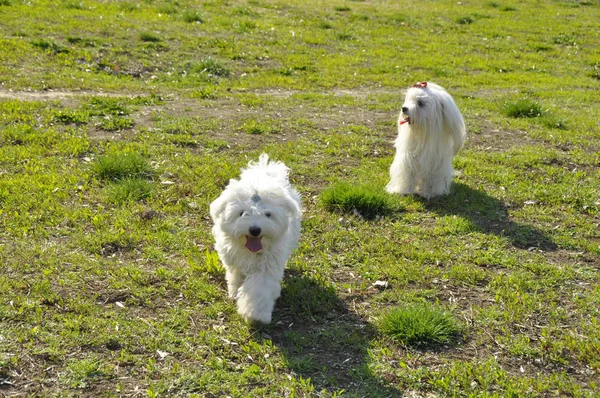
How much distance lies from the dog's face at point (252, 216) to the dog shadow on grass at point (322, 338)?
652 mm

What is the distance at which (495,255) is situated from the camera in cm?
649

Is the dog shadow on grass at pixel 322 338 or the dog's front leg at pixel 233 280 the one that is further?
the dog's front leg at pixel 233 280

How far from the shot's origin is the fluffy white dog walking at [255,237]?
4969 millimetres

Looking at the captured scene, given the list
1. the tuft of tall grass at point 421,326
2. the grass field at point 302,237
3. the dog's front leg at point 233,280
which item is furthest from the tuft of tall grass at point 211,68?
the tuft of tall grass at point 421,326

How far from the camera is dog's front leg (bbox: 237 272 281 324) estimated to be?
500 centimetres

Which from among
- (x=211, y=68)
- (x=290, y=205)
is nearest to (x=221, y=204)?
(x=290, y=205)

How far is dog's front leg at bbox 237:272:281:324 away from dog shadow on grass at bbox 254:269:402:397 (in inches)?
6.2

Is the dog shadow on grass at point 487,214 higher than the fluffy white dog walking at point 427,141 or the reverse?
the reverse

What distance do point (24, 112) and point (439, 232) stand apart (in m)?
6.32

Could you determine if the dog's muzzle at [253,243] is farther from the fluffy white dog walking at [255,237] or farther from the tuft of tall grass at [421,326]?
the tuft of tall grass at [421,326]

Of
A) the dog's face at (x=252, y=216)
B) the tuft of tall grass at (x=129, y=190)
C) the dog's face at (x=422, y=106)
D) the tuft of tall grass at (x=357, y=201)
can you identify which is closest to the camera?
the dog's face at (x=252, y=216)

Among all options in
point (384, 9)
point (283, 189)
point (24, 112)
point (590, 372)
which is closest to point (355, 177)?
point (283, 189)

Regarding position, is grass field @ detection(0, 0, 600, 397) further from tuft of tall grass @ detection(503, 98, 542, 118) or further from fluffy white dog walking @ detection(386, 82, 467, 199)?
fluffy white dog walking @ detection(386, 82, 467, 199)

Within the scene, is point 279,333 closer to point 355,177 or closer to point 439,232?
point 439,232
